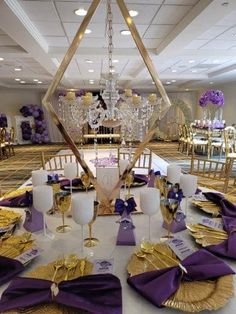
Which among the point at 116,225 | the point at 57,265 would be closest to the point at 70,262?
the point at 57,265

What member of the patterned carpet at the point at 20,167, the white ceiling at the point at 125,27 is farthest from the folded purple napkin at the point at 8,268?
the patterned carpet at the point at 20,167

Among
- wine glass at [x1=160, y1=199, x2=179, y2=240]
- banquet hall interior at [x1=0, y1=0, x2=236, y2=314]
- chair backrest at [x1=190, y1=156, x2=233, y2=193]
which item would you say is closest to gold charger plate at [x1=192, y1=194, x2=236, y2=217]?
banquet hall interior at [x1=0, y1=0, x2=236, y2=314]

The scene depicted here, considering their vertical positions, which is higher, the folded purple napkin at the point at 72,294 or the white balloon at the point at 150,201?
the white balloon at the point at 150,201

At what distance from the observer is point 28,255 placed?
3.40ft

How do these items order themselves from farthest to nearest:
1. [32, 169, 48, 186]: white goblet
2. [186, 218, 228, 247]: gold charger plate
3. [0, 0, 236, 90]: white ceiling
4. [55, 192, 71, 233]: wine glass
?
1. [0, 0, 236, 90]: white ceiling
2. [32, 169, 48, 186]: white goblet
3. [55, 192, 71, 233]: wine glass
4. [186, 218, 228, 247]: gold charger plate

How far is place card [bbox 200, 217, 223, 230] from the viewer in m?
1.28

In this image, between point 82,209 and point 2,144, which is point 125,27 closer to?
point 82,209

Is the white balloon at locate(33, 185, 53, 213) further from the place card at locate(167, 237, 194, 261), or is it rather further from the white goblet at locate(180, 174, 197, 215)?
the white goblet at locate(180, 174, 197, 215)

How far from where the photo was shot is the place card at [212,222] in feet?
4.21

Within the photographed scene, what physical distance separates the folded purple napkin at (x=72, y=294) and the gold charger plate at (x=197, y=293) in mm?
128

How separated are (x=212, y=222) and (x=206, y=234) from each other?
0.15 m

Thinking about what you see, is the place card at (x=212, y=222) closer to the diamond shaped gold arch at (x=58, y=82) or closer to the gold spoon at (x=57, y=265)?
the diamond shaped gold arch at (x=58, y=82)

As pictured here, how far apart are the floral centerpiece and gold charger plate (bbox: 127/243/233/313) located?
726cm

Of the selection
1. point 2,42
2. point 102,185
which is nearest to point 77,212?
point 102,185
